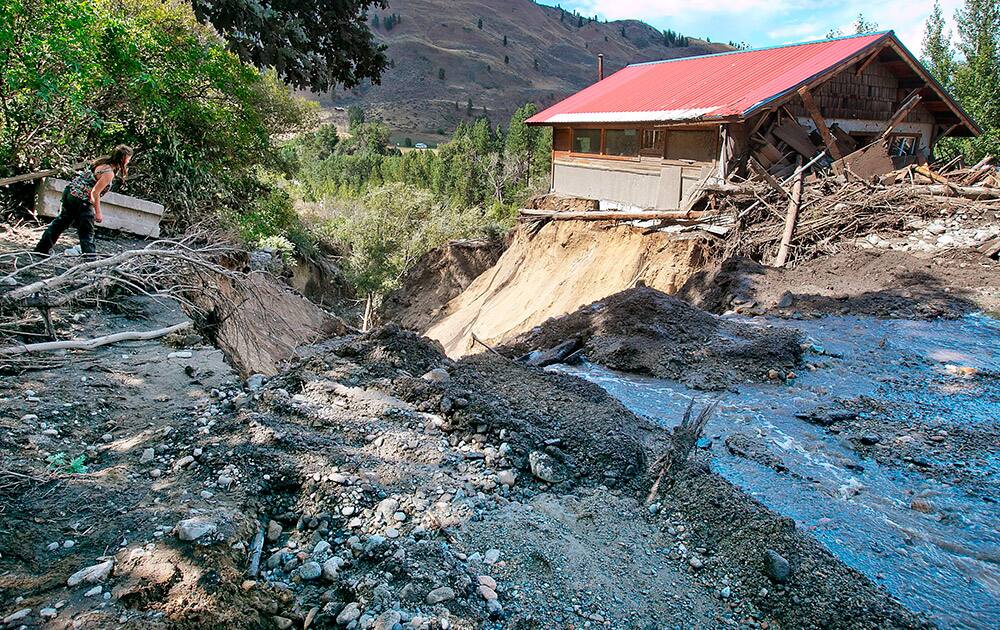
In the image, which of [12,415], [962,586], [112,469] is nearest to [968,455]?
[962,586]

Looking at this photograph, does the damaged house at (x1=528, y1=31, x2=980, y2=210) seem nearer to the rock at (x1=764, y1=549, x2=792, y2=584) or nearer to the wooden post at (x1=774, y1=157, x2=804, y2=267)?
the wooden post at (x1=774, y1=157, x2=804, y2=267)

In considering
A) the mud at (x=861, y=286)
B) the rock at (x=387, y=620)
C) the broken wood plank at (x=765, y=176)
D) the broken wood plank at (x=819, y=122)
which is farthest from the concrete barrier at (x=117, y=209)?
the broken wood plank at (x=819, y=122)

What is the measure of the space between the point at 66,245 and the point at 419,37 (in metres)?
118

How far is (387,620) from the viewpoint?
2.92 metres

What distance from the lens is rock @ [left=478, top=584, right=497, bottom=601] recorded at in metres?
3.20

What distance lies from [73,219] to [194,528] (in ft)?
17.8

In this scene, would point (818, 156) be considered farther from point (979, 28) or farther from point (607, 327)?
point (979, 28)

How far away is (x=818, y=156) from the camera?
13609 mm

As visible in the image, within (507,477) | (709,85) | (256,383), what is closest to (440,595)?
(507,477)

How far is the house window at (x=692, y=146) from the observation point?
47.7 feet

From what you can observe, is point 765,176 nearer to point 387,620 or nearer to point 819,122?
point 819,122

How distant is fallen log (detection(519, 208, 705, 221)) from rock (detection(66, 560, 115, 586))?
12839mm

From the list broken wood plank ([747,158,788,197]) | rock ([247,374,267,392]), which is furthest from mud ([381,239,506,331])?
rock ([247,374,267,392])

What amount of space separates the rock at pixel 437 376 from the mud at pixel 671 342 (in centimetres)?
232
